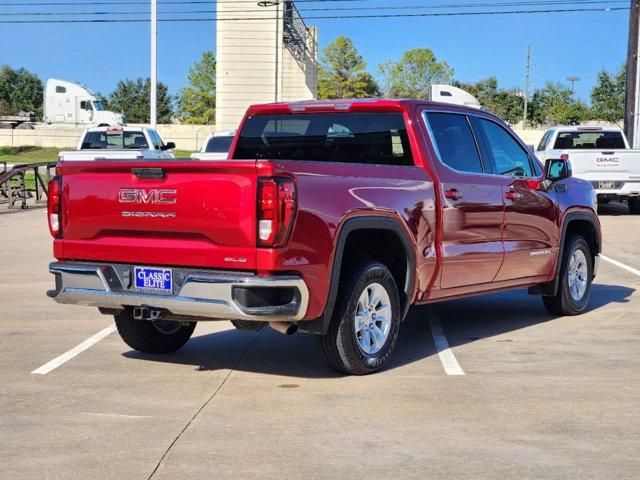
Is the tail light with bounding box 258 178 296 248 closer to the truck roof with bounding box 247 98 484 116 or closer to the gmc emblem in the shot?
the gmc emblem

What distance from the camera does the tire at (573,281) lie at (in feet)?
30.9

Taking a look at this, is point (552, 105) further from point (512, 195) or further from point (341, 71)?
point (512, 195)

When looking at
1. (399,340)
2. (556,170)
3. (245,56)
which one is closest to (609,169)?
(556,170)

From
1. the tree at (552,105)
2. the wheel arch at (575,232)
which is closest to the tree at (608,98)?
the tree at (552,105)

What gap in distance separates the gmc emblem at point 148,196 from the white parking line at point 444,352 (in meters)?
2.34

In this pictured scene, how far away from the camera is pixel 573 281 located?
9.67 metres

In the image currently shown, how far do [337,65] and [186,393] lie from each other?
82622 mm

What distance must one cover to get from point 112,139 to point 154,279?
66.7 ft

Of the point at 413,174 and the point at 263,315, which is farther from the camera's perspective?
the point at 413,174

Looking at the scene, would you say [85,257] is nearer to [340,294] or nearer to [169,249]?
[169,249]

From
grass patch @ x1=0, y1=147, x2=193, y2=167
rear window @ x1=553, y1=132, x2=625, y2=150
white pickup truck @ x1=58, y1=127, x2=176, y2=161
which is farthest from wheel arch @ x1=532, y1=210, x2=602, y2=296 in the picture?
grass patch @ x1=0, y1=147, x2=193, y2=167

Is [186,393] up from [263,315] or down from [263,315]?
down

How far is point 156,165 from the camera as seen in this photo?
20.9 feet

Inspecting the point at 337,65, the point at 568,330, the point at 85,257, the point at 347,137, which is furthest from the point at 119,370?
the point at 337,65
